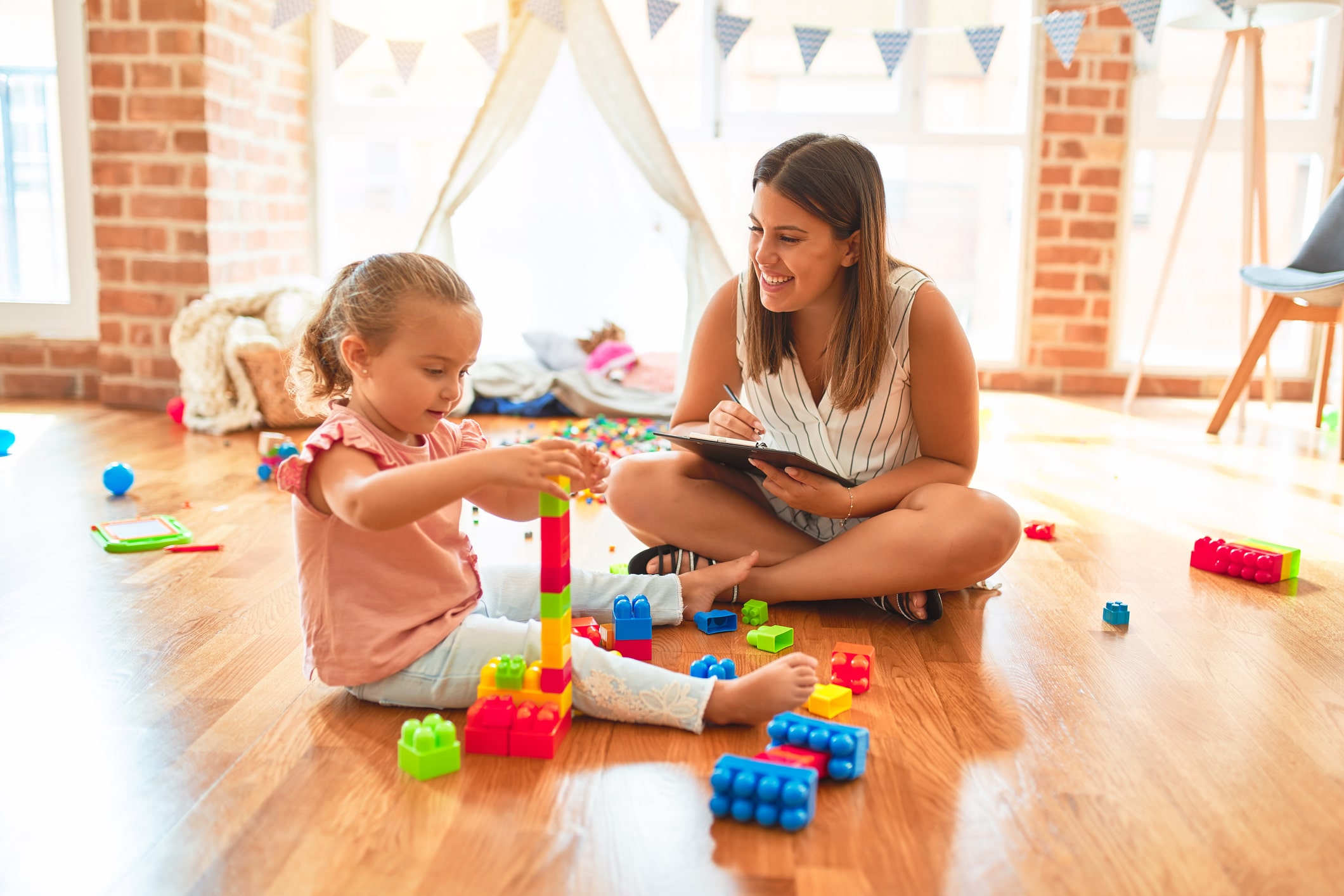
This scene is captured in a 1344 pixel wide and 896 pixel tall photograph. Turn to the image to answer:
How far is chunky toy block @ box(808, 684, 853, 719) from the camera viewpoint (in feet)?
4.43

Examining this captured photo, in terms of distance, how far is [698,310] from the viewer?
3641 mm

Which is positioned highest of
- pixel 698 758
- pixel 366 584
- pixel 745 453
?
pixel 745 453

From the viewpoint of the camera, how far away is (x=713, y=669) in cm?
142

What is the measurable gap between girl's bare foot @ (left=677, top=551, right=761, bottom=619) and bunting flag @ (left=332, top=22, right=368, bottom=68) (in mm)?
2491

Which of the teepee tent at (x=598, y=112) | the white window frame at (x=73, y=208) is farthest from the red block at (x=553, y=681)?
the white window frame at (x=73, y=208)

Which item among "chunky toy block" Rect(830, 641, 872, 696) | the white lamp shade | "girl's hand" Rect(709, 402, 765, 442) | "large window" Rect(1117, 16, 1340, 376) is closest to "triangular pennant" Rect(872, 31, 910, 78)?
the white lamp shade

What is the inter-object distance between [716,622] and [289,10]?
8.40ft

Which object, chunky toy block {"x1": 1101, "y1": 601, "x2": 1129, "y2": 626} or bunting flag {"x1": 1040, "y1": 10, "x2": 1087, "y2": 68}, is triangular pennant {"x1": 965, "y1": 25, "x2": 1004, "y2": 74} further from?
chunky toy block {"x1": 1101, "y1": 601, "x2": 1129, "y2": 626}

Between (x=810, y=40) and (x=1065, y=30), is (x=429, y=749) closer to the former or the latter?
(x=810, y=40)

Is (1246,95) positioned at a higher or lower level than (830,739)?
higher

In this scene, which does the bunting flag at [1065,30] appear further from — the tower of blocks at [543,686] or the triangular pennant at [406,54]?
the tower of blocks at [543,686]


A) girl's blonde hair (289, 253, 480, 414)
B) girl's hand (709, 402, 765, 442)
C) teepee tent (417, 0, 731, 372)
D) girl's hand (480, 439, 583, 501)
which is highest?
teepee tent (417, 0, 731, 372)

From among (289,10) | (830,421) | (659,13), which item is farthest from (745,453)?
(289,10)

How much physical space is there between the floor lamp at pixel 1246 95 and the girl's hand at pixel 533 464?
3.00m
